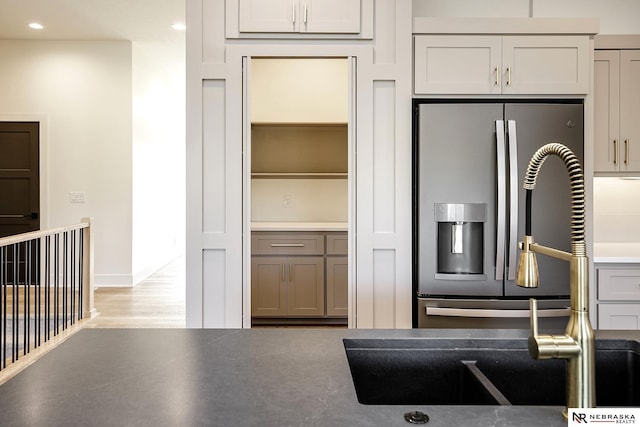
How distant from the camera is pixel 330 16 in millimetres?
2713

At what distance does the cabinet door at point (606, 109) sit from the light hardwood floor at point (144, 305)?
11.7ft

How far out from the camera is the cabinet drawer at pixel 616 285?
2789 millimetres

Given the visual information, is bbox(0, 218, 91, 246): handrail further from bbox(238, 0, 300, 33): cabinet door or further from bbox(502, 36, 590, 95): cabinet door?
bbox(502, 36, 590, 95): cabinet door

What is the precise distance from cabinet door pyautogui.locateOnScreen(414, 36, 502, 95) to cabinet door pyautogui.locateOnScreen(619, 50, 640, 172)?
99 cm

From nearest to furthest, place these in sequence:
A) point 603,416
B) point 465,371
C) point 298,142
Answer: point 603,416 → point 465,371 → point 298,142

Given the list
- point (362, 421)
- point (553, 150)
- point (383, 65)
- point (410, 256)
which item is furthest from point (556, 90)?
point (362, 421)

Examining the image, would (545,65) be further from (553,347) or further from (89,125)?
(89,125)

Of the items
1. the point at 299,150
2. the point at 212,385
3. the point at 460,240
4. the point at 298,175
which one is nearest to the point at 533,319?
the point at 212,385

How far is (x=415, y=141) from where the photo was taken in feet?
9.00

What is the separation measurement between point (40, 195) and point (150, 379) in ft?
18.6

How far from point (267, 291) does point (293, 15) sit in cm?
Answer: 237

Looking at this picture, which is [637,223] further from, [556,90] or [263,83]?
[263,83]

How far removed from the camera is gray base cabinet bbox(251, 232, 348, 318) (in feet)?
13.7

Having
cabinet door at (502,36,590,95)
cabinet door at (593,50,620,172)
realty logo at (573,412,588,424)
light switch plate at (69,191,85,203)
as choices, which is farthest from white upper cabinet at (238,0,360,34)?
light switch plate at (69,191,85,203)
